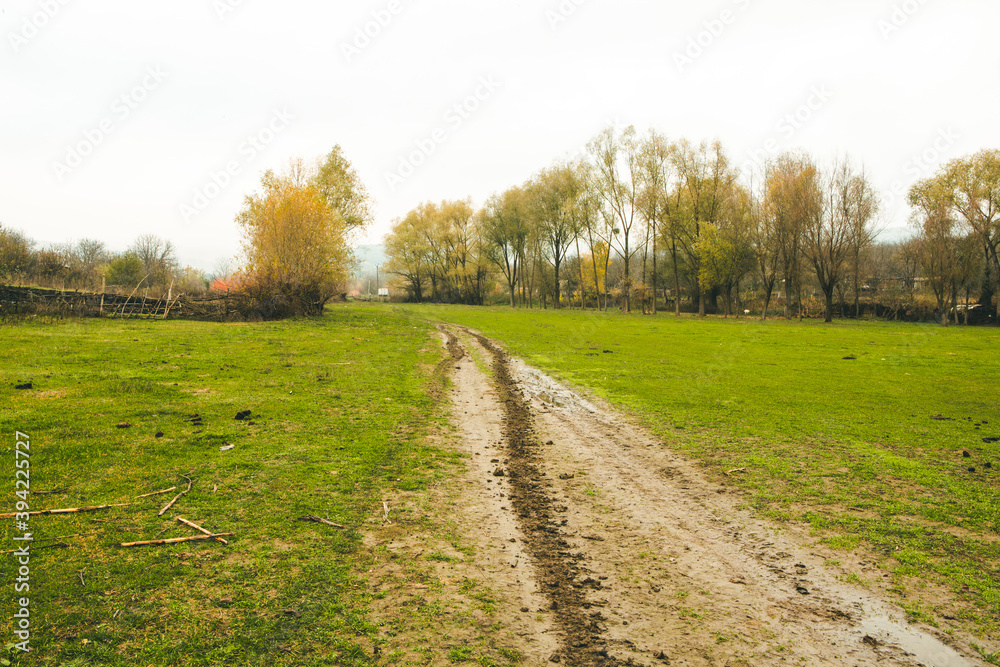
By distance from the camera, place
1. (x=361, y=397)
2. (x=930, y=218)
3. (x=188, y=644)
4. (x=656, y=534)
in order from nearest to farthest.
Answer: (x=188, y=644), (x=656, y=534), (x=361, y=397), (x=930, y=218)

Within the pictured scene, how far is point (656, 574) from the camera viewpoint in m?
4.99

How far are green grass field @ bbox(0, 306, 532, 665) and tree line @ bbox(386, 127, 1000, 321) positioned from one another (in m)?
50.8

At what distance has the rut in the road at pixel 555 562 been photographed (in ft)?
12.9

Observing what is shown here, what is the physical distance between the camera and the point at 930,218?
49.9 meters

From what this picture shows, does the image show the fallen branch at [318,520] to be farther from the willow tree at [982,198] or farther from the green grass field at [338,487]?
the willow tree at [982,198]

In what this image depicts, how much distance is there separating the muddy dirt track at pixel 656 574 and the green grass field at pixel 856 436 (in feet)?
1.84

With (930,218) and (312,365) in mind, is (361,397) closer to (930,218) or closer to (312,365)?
(312,365)

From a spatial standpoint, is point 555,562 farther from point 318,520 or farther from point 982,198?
point 982,198

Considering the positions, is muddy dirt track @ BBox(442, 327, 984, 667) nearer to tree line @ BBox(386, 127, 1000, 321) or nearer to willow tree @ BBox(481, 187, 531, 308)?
tree line @ BBox(386, 127, 1000, 321)

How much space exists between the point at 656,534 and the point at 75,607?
5601 millimetres

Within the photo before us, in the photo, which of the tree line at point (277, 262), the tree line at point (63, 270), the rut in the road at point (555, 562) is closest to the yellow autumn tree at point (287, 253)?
the tree line at point (277, 262)

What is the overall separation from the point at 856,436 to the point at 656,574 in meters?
7.32

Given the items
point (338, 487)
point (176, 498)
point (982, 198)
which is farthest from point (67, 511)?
point (982, 198)

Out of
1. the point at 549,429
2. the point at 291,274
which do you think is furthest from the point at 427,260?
the point at 549,429
